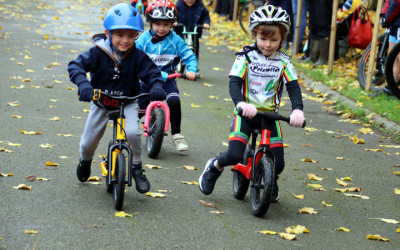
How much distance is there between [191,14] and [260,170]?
731cm

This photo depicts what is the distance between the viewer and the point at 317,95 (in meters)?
11.6

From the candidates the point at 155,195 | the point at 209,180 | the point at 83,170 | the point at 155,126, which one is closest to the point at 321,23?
the point at 155,126

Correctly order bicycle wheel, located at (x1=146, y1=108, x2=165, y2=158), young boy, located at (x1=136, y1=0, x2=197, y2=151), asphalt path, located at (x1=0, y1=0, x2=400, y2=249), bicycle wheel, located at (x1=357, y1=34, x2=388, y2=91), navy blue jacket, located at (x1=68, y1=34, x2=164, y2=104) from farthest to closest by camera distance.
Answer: bicycle wheel, located at (x1=357, y1=34, x2=388, y2=91) → young boy, located at (x1=136, y1=0, x2=197, y2=151) → bicycle wheel, located at (x1=146, y1=108, x2=165, y2=158) → navy blue jacket, located at (x1=68, y1=34, x2=164, y2=104) → asphalt path, located at (x1=0, y1=0, x2=400, y2=249)

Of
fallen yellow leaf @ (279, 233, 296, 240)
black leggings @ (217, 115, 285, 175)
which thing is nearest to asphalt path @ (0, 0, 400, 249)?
fallen yellow leaf @ (279, 233, 296, 240)

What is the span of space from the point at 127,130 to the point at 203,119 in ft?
13.5

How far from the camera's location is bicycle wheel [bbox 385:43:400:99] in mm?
9102

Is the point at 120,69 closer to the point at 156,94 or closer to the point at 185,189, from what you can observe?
the point at 156,94

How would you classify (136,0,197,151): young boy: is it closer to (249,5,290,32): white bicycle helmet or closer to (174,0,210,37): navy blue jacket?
(249,5,290,32): white bicycle helmet

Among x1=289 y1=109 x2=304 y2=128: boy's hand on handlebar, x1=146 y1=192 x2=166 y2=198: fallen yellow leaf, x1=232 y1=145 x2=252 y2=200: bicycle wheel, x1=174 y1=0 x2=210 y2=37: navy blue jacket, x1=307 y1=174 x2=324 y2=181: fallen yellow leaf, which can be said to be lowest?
x1=307 y1=174 x2=324 y2=181: fallen yellow leaf

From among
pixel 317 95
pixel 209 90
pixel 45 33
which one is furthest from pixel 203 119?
pixel 45 33

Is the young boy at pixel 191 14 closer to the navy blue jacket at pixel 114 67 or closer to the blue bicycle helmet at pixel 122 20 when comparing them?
the navy blue jacket at pixel 114 67

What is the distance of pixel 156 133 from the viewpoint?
23.2ft

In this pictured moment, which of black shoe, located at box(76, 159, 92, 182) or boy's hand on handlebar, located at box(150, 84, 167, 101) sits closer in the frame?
boy's hand on handlebar, located at box(150, 84, 167, 101)

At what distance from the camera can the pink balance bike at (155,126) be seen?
7.02 m
